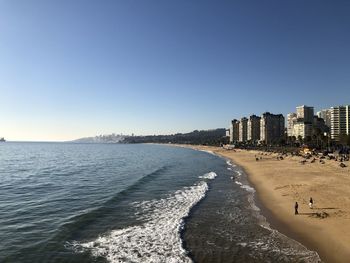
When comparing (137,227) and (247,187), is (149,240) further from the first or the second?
(247,187)

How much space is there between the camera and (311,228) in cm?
2620

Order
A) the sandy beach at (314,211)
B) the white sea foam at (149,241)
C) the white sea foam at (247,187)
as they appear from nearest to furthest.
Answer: the white sea foam at (149,241)
the sandy beach at (314,211)
the white sea foam at (247,187)

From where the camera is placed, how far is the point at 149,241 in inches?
920

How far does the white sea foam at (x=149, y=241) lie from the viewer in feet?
67.2

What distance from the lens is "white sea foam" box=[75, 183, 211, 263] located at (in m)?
20.5

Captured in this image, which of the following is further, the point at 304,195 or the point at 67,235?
the point at 304,195

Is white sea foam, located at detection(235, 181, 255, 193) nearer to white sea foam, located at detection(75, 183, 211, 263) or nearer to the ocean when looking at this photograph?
the ocean

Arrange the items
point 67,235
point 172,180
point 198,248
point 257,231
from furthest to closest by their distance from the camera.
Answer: point 172,180, point 257,231, point 67,235, point 198,248

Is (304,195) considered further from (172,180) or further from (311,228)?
(172,180)

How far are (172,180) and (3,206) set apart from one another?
88.2ft

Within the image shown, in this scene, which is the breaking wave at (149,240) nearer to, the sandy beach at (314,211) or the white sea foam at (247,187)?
the sandy beach at (314,211)

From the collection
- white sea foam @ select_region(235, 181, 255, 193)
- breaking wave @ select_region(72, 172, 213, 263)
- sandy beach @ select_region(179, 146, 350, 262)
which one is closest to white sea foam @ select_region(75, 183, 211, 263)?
breaking wave @ select_region(72, 172, 213, 263)

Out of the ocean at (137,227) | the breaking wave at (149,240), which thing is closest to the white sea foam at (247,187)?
the ocean at (137,227)

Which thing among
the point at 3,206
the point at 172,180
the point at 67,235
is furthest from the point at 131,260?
the point at 172,180
